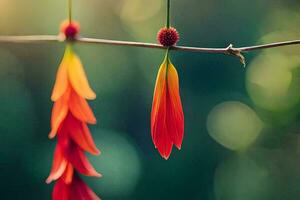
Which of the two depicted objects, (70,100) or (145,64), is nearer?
(70,100)

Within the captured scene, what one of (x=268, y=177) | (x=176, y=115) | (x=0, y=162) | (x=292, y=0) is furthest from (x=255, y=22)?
(x=176, y=115)

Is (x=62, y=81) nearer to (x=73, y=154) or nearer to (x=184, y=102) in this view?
(x=73, y=154)

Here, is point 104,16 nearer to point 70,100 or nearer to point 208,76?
point 208,76

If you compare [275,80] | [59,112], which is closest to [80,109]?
[59,112]

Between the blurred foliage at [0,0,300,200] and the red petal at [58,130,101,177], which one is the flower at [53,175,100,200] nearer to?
the red petal at [58,130,101,177]

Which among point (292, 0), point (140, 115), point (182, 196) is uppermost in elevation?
point (292, 0)

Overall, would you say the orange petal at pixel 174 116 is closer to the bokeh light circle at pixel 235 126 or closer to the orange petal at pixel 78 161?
the orange petal at pixel 78 161

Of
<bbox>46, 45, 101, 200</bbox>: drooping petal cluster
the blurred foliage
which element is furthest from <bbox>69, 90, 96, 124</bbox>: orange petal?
the blurred foliage
